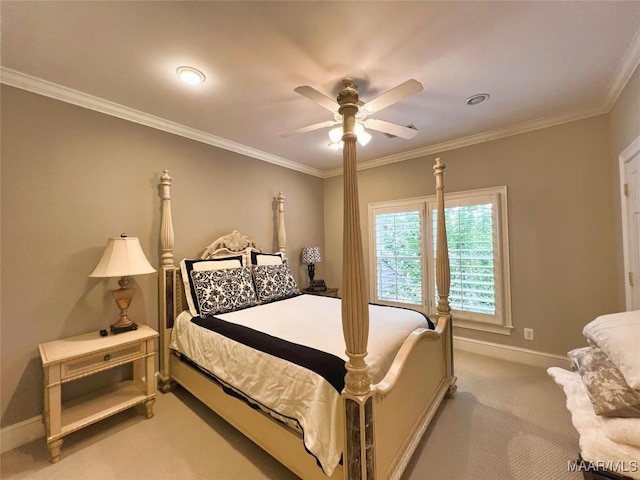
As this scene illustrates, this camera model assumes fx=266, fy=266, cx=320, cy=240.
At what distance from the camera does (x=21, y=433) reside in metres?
1.91

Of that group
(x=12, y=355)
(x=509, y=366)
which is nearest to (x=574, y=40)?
(x=509, y=366)

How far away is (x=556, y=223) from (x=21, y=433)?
495 centimetres

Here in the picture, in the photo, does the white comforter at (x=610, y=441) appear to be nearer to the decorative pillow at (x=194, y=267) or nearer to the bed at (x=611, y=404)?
the bed at (x=611, y=404)

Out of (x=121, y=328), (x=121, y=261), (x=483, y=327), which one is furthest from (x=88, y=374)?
(x=483, y=327)

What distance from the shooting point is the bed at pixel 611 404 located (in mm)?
1124

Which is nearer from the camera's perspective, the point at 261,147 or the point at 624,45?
the point at 624,45

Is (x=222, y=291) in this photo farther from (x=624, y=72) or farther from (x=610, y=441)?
(x=624, y=72)

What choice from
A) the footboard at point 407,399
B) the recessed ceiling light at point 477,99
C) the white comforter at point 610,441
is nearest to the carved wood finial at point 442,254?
the footboard at point 407,399

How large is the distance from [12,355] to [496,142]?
4.85 meters

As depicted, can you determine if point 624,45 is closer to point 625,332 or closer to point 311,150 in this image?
point 625,332

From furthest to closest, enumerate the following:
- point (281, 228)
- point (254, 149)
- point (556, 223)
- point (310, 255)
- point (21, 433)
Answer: point (310, 255)
point (281, 228)
point (254, 149)
point (556, 223)
point (21, 433)

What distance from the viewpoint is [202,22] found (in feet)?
4.98

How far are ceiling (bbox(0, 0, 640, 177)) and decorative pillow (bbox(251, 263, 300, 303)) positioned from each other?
1.60m

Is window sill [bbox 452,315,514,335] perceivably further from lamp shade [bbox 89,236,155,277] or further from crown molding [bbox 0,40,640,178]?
lamp shade [bbox 89,236,155,277]
